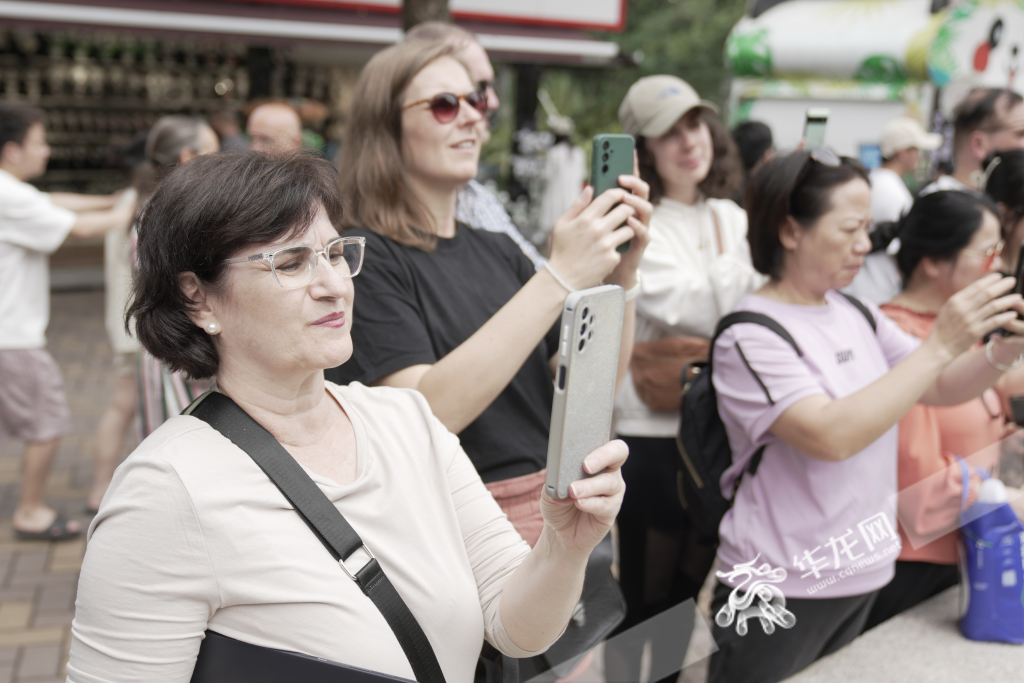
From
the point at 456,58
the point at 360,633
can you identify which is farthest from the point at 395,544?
the point at 456,58

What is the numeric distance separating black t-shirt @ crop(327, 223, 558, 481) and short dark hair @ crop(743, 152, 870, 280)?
0.61 metres

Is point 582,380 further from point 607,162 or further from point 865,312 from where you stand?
point 865,312

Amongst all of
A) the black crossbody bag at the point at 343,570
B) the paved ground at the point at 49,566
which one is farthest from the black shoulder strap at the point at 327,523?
the paved ground at the point at 49,566

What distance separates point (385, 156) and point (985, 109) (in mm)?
2842

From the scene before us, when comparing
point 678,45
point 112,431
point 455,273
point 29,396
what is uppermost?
point 455,273

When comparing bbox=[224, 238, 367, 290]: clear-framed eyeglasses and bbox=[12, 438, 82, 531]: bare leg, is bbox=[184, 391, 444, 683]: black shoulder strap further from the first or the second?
bbox=[12, 438, 82, 531]: bare leg

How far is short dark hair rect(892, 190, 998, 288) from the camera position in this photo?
2264 millimetres

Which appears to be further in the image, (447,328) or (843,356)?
(843,356)

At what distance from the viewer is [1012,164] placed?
2.66 metres

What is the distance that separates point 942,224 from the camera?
2311 millimetres

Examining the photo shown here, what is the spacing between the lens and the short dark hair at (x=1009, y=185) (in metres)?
2.63

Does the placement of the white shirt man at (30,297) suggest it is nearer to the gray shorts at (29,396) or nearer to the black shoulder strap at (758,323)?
the gray shorts at (29,396)

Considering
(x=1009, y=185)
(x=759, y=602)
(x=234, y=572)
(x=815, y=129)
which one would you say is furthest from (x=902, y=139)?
(x=234, y=572)

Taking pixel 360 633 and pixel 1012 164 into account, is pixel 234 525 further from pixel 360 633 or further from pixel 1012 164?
pixel 1012 164
